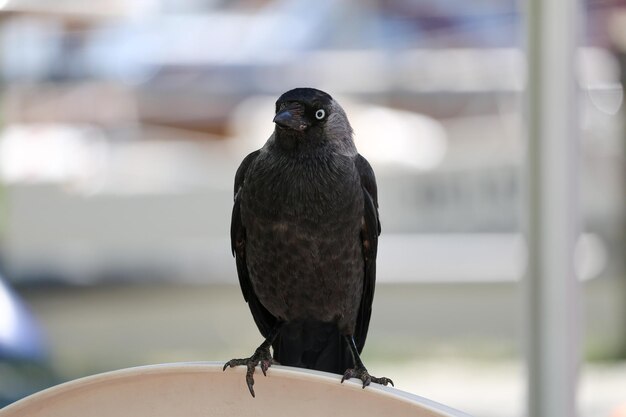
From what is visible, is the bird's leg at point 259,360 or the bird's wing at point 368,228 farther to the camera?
the bird's wing at point 368,228

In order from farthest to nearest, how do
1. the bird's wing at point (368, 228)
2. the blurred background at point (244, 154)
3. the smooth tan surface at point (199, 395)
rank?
the blurred background at point (244, 154)
the bird's wing at point (368, 228)
the smooth tan surface at point (199, 395)

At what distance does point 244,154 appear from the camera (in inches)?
187

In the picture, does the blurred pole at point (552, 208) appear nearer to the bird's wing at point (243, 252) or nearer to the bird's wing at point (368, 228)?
the bird's wing at point (368, 228)

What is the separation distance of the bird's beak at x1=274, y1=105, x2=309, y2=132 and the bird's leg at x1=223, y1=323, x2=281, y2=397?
42 centimetres

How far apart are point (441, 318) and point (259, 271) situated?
3.28 metres

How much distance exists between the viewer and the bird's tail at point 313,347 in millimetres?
1876

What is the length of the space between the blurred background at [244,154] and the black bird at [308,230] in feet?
9.14

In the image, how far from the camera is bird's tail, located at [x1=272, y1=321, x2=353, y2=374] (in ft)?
6.15

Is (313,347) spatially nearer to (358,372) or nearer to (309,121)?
(358,372)

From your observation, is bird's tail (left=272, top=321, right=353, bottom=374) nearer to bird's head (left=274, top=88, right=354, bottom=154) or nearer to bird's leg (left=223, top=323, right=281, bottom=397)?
bird's leg (left=223, top=323, right=281, bottom=397)

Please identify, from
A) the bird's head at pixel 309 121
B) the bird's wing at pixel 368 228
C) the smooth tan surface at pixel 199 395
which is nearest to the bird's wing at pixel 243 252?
the bird's head at pixel 309 121

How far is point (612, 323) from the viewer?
470cm

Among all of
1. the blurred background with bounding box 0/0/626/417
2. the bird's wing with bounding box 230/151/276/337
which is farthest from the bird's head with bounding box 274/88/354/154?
the blurred background with bounding box 0/0/626/417

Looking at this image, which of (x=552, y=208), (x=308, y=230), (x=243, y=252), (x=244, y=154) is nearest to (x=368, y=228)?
(x=308, y=230)
